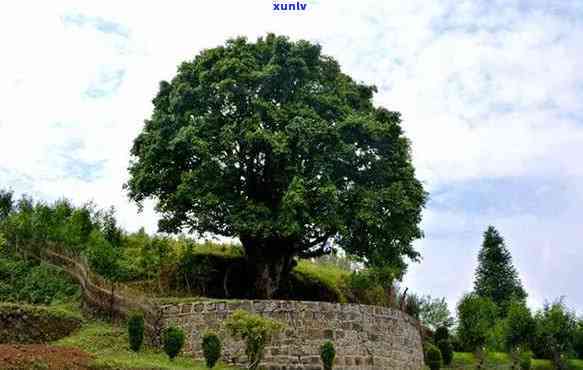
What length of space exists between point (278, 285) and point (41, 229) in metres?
9.99

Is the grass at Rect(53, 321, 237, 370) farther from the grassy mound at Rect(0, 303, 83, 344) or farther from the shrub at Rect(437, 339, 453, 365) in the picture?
the shrub at Rect(437, 339, 453, 365)

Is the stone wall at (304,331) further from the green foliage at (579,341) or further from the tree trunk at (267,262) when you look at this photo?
the green foliage at (579,341)

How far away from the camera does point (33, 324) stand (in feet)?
81.1

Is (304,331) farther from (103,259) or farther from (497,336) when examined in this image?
(497,336)

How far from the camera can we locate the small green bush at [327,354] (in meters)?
25.7

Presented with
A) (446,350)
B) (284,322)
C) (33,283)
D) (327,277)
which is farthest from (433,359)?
(33,283)

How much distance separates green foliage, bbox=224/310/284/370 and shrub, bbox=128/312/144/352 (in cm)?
323

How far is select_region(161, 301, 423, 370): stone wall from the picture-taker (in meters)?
26.2

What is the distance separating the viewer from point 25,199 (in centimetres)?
3328

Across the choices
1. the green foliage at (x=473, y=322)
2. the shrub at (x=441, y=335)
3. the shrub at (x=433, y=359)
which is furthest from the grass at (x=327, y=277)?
the green foliage at (x=473, y=322)

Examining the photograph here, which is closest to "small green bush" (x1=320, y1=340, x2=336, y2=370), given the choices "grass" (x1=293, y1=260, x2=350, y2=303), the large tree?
the large tree

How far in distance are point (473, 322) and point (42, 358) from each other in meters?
22.4

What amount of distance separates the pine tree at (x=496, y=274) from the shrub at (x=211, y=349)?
26258mm

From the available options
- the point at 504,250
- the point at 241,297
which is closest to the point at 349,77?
the point at 241,297
